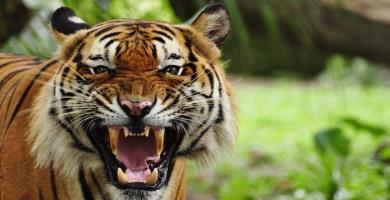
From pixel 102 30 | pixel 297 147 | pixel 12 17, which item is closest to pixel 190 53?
pixel 102 30

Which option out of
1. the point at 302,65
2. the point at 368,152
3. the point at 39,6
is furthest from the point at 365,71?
the point at 39,6

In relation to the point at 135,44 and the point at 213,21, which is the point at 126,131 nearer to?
the point at 135,44

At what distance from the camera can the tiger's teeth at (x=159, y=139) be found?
321cm

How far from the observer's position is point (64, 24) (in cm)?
350

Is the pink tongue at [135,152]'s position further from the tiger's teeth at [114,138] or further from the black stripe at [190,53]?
the black stripe at [190,53]

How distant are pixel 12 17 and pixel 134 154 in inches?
95.7

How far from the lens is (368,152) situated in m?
7.98

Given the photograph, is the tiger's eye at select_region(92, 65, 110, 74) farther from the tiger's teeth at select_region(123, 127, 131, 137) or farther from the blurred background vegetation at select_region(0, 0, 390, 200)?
the blurred background vegetation at select_region(0, 0, 390, 200)

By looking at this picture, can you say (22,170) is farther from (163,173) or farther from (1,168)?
(163,173)

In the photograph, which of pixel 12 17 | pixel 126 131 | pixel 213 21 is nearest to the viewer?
pixel 126 131

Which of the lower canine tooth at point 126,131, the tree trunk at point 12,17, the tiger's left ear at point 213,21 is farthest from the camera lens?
the tree trunk at point 12,17

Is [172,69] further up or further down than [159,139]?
further up

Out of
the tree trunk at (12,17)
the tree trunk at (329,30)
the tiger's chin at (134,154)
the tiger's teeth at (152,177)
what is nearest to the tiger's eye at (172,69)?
the tiger's chin at (134,154)

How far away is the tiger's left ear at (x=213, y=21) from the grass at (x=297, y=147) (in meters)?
0.34
